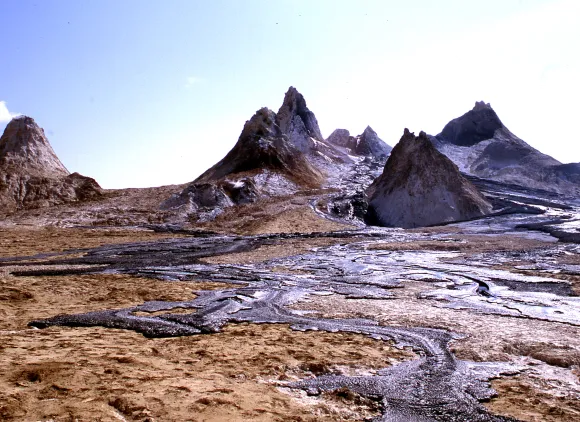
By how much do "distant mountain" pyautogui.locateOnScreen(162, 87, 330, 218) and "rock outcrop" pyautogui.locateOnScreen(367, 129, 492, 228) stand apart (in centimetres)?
1087

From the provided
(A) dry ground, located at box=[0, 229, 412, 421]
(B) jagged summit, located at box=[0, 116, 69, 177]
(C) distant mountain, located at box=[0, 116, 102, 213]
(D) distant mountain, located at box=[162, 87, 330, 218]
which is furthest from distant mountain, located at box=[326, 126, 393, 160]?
(A) dry ground, located at box=[0, 229, 412, 421]

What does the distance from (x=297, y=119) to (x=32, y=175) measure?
38.6m

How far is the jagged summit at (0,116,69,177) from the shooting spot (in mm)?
48403

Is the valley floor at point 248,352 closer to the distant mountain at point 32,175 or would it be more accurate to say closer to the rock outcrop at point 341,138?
the distant mountain at point 32,175

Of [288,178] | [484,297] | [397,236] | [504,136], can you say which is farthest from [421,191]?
[504,136]

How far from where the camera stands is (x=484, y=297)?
10750 mm

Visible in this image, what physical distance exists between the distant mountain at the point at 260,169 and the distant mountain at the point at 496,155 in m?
18.7

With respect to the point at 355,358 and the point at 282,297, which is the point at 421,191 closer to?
the point at 282,297

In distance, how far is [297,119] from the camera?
73.3 metres

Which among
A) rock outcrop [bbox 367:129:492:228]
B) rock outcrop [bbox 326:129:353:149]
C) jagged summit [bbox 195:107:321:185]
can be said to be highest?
rock outcrop [bbox 326:129:353:149]

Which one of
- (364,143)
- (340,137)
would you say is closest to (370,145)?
(364,143)

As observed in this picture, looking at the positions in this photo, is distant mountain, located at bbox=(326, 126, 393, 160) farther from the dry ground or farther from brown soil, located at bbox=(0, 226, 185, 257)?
the dry ground

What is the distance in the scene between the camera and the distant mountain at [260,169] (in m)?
42.0

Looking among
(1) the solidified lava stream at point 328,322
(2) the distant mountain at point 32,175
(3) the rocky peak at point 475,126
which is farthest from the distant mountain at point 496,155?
(1) the solidified lava stream at point 328,322
